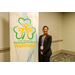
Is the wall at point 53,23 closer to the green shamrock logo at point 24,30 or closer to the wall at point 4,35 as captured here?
the green shamrock logo at point 24,30

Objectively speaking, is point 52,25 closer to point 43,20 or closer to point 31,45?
point 43,20

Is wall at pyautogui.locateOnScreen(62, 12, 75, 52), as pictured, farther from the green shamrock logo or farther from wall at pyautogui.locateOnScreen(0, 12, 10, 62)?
wall at pyautogui.locateOnScreen(0, 12, 10, 62)

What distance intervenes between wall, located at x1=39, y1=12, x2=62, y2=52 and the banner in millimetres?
1686

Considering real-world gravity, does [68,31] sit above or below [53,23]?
below

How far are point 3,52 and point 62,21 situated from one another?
4837 mm

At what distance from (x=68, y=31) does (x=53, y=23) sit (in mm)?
1476

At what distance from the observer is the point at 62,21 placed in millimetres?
6070

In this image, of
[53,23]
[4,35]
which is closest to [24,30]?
[4,35]

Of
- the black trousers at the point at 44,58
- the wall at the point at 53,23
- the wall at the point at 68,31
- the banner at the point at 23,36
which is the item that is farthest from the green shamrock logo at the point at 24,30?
the wall at the point at 68,31

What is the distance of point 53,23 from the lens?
517 cm

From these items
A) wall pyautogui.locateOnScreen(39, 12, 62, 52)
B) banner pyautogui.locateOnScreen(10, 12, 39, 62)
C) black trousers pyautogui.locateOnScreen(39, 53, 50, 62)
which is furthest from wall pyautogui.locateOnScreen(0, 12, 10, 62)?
wall pyautogui.locateOnScreen(39, 12, 62, 52)

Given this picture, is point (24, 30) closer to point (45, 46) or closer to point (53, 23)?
point (45, 46)

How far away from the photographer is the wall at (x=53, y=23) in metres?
4.44

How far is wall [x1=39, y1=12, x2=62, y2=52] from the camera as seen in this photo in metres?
4.44
